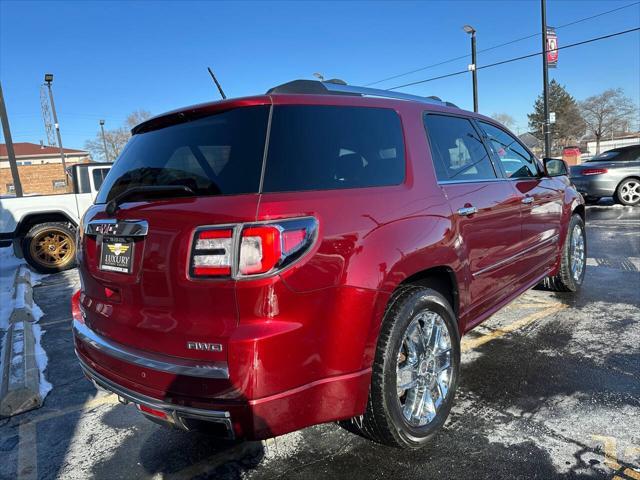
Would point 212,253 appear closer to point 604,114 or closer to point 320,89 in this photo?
point 320,89

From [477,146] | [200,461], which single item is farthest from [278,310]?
[477,146]

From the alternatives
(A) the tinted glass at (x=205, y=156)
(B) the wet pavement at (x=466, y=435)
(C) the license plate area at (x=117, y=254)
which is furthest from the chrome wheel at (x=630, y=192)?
(C) the license plate area at (x=117, y=254)

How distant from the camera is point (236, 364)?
1757mm

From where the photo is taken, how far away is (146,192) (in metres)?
2.15

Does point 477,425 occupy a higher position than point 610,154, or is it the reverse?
point 610,154

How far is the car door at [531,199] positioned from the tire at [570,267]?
35cm

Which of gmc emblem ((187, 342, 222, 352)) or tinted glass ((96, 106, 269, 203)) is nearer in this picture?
gmc emblem ((187, 342, 222, 352))

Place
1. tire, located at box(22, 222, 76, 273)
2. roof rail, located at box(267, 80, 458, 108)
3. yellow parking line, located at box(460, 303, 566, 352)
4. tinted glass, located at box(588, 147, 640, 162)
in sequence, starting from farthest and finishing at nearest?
tinted glass, located at box(588, 147, 640, 162), tire, located at box(22, 222, 76, 273), yellow parking line, located at box(460, 303, 566, 352), roof rail, located at box(267, 80, 458, 108)

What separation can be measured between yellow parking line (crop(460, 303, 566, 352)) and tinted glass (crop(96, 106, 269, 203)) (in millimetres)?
2568

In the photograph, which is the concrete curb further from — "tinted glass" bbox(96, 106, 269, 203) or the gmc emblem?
the gmc emblem

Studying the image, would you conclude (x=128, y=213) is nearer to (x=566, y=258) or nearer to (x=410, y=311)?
(x=410, y=311)

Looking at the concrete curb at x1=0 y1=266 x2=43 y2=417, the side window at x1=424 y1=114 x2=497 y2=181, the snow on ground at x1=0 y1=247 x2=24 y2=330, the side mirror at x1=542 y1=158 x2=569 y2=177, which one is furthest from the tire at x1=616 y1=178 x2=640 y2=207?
the snow on ground at x1=0 y1=247 x2=24 y2=330

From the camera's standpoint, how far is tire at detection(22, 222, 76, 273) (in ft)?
26.3

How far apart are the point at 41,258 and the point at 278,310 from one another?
8.05 m
